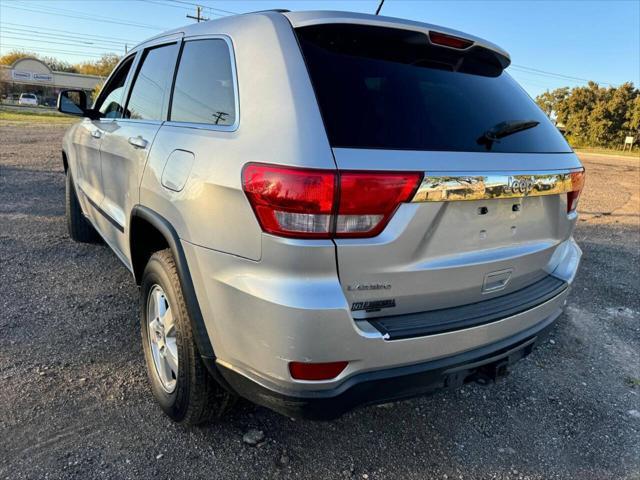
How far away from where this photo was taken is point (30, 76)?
232ft

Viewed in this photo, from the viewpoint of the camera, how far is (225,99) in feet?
6.65

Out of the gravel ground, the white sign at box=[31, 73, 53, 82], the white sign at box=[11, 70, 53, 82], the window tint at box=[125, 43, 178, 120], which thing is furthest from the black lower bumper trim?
the white sign at box=[31, 73, 53, 82]

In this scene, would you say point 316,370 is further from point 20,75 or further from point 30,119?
point 20,75

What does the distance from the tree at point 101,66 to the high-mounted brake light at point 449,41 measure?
258ft

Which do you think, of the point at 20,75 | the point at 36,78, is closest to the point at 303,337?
the point at 36,78

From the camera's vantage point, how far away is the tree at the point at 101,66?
73456 millimetres

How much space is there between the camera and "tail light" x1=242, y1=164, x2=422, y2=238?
1574 millimetres

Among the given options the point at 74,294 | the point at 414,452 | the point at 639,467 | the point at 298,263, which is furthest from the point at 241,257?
the point at 74,294

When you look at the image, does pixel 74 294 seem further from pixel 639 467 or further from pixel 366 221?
pixel 639 467

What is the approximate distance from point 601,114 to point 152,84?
5192 centimetres

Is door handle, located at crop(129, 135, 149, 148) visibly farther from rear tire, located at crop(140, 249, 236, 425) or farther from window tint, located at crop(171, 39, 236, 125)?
rear tire, located at crop(140, 249, 236, 425)

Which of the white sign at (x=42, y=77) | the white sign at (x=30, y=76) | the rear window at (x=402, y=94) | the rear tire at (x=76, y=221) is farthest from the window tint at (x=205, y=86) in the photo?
the white sign at (x=42, y=77)

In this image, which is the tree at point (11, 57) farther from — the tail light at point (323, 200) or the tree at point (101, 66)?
the tail light at point (323, 200)

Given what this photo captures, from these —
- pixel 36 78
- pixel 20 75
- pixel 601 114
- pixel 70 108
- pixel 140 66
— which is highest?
pixel 140 66
